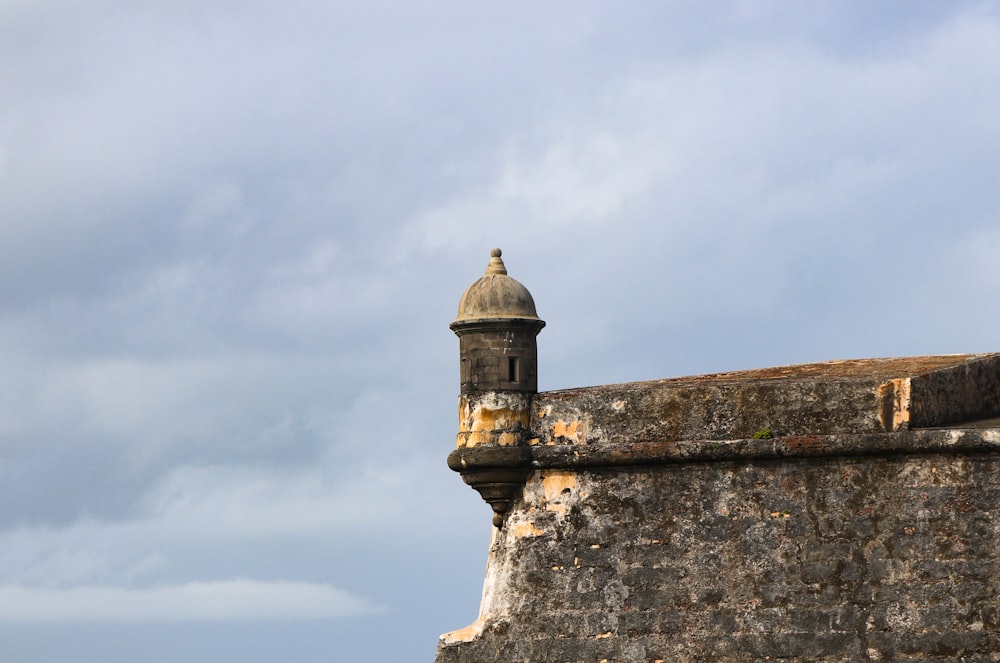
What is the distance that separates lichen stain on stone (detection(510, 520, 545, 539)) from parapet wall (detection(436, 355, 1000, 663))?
1cm

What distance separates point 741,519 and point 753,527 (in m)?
0.12

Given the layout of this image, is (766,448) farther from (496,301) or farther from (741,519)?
(496,301)

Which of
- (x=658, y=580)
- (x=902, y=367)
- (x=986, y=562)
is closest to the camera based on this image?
(x=986, y=562)

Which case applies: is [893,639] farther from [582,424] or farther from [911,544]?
[582,424]

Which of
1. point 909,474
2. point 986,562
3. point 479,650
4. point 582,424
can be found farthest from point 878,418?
point 479,650

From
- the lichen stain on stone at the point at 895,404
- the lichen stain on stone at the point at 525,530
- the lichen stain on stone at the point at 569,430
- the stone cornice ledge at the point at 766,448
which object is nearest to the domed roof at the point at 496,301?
the lichen stain on stone at the point at 569,430

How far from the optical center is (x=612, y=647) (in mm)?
13844

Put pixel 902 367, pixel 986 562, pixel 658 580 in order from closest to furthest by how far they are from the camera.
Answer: pixel 986 562 → pixel 658 580 → pixel 902 367

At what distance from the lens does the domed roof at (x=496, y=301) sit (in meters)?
14.4

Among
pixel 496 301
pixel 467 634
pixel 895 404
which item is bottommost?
pixel 467 634

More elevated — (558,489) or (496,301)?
(496,301)

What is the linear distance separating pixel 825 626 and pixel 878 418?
162 centimetres

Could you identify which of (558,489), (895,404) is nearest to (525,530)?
(558,489)

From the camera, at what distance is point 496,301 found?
1445 centimetres
